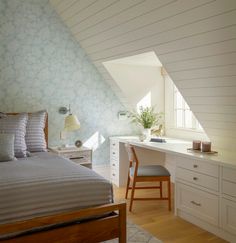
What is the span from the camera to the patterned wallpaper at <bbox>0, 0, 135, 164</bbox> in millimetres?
3736

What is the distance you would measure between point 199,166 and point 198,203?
14.2 inches

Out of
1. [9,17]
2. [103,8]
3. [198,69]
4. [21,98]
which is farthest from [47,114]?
[198,69]

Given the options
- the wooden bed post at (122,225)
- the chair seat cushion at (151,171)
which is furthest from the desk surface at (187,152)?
the wooden bed post at (122,225)

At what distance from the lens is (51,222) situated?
2051mm

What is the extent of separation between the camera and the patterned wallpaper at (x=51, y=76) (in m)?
3.74

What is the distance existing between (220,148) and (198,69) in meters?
1.03

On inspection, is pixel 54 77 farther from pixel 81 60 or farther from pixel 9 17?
pixel 9 17

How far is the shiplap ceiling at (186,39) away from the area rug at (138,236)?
1.25 metres

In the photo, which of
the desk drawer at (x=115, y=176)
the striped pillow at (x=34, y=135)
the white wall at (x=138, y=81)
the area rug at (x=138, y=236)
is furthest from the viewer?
the desk drawer at (x=115, y=176)

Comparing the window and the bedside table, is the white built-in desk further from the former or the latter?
the bedside table

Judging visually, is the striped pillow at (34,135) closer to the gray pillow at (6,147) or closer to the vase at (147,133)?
the gray pillow at (6,147)

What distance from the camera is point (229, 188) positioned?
2.57 metres

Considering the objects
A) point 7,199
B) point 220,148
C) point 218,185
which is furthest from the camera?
point 220,148

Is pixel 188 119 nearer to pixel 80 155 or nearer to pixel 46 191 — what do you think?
pixel 80 155
